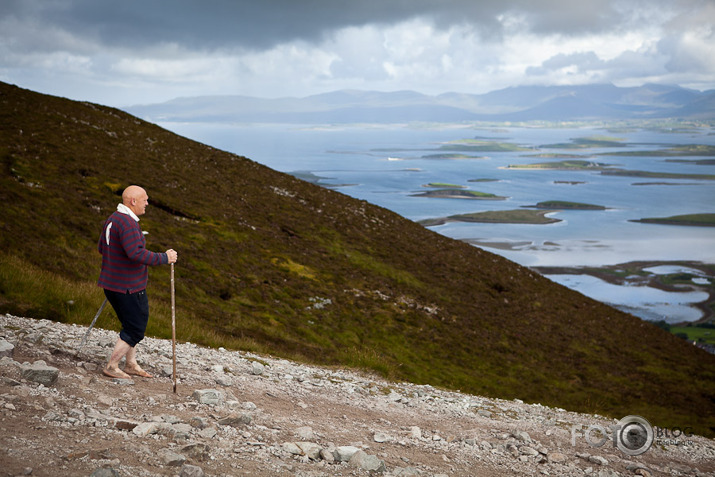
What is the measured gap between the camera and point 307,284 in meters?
28.7

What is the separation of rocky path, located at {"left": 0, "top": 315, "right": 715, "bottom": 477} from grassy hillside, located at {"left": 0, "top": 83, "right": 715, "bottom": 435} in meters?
4.40

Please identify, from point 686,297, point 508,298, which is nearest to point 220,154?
point 508,298

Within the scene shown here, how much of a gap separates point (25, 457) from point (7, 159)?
2964 centimetres

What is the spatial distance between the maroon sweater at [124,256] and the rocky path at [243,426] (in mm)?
1840

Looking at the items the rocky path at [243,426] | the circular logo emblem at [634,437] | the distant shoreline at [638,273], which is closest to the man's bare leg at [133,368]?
the rocky path at [243,426]

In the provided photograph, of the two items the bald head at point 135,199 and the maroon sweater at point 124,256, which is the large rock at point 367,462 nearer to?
the maroon sweater at point 124,256

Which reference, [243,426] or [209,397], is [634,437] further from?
[209,397]

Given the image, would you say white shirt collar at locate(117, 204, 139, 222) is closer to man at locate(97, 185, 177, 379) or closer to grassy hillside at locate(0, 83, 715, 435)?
man at locate(97, 185, 177, 379)

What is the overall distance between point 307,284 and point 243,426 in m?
20.2

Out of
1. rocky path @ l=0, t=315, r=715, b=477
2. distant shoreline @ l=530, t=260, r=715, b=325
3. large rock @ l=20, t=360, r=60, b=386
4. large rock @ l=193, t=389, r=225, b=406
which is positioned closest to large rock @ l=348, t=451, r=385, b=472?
rocky path @ l=0, t=315, r=715, b=477

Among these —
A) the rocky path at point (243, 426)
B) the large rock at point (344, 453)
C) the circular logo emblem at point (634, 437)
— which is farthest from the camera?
the circular logo emblem at point (634, 437)

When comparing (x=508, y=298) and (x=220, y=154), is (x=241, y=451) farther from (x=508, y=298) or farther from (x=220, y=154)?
(x=220, y=154)

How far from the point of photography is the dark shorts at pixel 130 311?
928 centimetres

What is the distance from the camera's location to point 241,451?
7.61 m
